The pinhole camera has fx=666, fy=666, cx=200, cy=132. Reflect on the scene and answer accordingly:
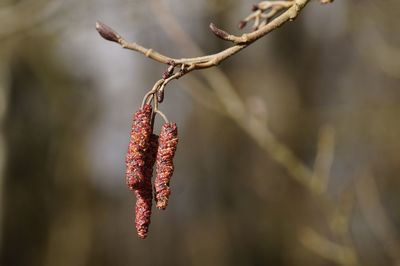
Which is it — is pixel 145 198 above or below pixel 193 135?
below

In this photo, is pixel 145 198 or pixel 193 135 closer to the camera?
pixel 145 198

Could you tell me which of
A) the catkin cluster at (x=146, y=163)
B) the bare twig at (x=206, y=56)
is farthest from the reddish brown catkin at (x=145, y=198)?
the bare twig at (x=206, y=56)

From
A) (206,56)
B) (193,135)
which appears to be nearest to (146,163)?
(206,56)

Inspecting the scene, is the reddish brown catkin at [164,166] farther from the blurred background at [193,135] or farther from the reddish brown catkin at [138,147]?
the blurred background at [193,135]

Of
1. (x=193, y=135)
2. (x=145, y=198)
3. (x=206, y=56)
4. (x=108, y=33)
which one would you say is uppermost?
(x=193, y=135)

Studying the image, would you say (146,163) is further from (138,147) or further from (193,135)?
(193,135)

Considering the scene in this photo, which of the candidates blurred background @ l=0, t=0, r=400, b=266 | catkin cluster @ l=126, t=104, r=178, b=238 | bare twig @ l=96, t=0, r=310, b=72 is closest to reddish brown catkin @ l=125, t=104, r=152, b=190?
catkin cluster @ l=126, t=104, r=178, b=238

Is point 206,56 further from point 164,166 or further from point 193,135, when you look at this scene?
point 193,135

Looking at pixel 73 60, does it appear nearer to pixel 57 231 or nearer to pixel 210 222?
pixel 57 231
